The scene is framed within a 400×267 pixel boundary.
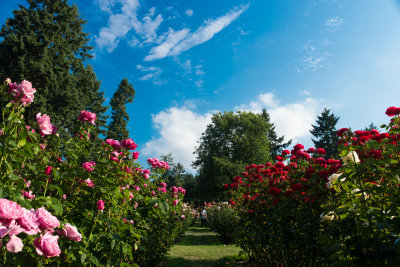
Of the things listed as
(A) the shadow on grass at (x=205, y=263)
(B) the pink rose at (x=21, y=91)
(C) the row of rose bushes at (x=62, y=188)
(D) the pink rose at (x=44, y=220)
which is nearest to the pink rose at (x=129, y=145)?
(C) the row of rose bushes at (x=62, y=188)

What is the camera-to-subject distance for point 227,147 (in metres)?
31.7

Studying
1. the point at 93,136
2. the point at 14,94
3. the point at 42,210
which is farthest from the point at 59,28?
the point at 42,210

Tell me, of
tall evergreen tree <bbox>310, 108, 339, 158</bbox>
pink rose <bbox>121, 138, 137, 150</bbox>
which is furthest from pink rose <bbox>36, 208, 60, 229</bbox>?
tall evergreen tree <bbox>310, 108, 339, 158</bbox>

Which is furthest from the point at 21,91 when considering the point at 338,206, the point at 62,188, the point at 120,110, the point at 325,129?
the point at 325,129

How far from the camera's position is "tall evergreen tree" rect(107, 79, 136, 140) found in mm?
27916

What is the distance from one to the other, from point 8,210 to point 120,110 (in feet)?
99.7

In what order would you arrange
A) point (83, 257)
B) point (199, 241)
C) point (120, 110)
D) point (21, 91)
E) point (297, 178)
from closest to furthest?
point (83, 257)
point (21, 91)
point (297, 178)
point (199, 241)
point (120, 110)

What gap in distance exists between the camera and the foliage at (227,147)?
28977mm

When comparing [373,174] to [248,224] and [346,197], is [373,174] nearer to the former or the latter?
[346,197]

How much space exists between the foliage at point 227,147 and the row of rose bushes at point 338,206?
2453 centimetres

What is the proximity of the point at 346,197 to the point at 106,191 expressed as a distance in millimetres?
2244

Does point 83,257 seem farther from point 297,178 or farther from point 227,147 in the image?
point 227,147

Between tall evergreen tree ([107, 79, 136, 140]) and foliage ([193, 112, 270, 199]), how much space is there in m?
11.1

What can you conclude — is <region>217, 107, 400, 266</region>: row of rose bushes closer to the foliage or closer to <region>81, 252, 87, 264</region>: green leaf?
<region>81, 252, 87, 264</region>: green leaf
